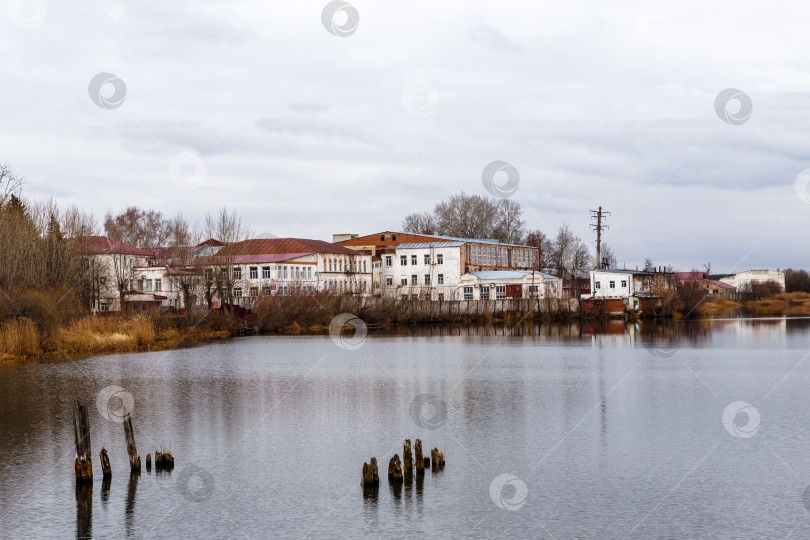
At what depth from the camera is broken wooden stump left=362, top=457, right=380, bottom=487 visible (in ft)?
54.1

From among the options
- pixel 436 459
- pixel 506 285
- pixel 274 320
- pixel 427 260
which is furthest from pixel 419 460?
pixel 427 260

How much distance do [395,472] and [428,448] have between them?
9.55ft

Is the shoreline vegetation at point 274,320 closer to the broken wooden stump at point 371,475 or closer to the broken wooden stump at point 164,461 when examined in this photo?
the broken wooden stump at point 164,461

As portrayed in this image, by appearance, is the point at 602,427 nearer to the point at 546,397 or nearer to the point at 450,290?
the point at 546,397

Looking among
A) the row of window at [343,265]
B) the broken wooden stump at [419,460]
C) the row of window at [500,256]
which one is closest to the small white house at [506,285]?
the row of window at [500,256]

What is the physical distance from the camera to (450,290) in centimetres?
10412

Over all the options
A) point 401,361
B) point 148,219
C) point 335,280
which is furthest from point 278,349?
point 148,219

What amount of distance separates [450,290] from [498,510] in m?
89.0

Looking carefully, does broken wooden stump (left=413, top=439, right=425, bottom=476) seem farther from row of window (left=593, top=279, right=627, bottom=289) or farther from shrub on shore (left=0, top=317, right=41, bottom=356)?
row of window (left=593, top=279, right=627, bottom=289)

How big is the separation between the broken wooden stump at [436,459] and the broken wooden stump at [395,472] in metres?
1.14

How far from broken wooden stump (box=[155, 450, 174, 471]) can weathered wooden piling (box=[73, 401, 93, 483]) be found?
1.42 m

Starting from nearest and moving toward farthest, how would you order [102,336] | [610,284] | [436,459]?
[436,459]
[102,336]
[610,284]

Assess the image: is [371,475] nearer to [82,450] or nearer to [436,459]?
[436,459]

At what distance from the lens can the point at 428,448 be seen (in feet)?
64.6
